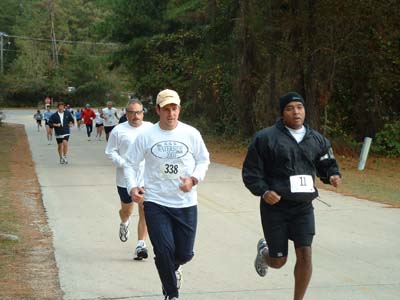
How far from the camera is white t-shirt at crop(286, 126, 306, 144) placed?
6.07 m

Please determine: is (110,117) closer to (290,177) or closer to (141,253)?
(141,253)

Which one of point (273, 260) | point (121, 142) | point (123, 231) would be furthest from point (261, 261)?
point (123, 231)

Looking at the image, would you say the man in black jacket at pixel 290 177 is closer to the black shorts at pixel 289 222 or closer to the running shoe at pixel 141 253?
the black shorts at pixel 289 222

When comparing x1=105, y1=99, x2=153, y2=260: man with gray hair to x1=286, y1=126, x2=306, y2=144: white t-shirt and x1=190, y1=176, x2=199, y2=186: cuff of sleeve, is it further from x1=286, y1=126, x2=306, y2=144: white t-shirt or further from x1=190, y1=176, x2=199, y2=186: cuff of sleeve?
x1=286, y1=126, x2=306, y2=144: white t-shirt

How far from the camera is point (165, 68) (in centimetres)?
4062

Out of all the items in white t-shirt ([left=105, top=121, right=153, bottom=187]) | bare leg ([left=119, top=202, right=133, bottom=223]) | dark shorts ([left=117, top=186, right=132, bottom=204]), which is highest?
white t-shirt ([left=105, top=121, right=153, bottom=187])

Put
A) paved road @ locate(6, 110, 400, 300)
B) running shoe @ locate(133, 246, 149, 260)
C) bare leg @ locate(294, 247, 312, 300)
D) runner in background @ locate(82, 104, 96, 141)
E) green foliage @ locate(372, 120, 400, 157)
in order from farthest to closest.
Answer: runner in background @ locate(82, 104, 96, 141), green foliage @ locate(372, 120, 400, 157), running shoe @ locate(133, 246, 149, 260), paved road @ locate(6, 110, 400, 300), bare leg @ locate(294, 247, 312, 300)

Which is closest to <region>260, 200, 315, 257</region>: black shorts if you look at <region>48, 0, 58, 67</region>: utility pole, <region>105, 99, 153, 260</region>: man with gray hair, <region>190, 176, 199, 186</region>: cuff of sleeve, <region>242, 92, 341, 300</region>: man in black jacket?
<region>242, 92, 341, 300</region>: man in black jacket

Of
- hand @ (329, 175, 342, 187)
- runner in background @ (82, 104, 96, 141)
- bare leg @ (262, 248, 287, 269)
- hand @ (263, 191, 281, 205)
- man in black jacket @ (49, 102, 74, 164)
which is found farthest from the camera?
runner in background @ (82, 104, 96, 141)

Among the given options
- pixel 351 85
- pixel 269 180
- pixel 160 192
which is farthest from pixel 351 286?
pixel 351 85

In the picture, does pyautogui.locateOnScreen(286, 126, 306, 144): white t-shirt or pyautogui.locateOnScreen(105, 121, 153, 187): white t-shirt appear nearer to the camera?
pyautogui.locateOnScreen(286, 126, 306, 144): white t-shirt

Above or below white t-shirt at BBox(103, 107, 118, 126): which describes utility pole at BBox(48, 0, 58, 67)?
below

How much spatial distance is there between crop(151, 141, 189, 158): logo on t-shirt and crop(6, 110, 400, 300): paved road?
140 centimetres

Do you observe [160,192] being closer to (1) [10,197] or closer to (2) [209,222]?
(2) [209,222]
